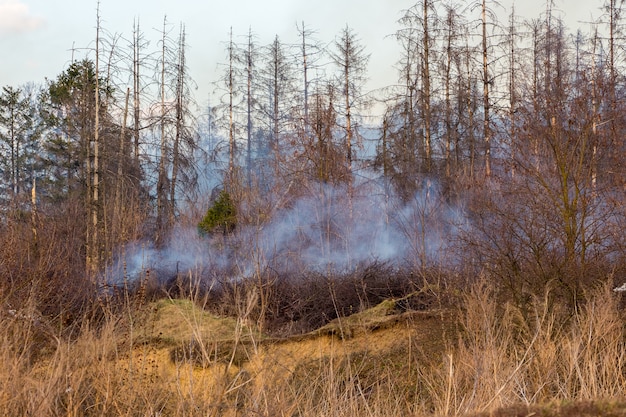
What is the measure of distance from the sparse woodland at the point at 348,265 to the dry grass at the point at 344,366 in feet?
0.15

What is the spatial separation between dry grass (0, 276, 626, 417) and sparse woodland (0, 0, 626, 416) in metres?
0.05

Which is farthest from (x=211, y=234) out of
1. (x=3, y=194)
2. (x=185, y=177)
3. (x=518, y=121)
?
(x=3, y=194)

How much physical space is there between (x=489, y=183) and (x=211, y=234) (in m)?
7.69

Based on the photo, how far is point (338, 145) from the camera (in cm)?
1738

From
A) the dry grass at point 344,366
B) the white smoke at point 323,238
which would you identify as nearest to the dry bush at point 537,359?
the dry grass at point 344,366

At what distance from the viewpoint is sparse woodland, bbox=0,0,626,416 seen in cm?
450

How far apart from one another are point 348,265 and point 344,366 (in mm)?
7131

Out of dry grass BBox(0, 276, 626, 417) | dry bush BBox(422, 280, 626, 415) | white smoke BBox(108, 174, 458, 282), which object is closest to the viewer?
dry grass BBox(0, 276, 626, 417)

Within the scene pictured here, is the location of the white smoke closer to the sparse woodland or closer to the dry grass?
the sparse woodland

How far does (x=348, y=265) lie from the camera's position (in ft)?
46.3

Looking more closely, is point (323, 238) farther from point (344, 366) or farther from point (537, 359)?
point (537, 359)

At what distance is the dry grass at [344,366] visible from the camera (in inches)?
147

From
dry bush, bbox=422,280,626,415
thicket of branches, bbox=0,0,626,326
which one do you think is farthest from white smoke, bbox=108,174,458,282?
dry bush, bbox=422,280,626,415

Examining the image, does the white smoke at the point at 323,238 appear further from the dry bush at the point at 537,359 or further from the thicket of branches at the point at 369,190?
the dry bush at the point at 537,359
